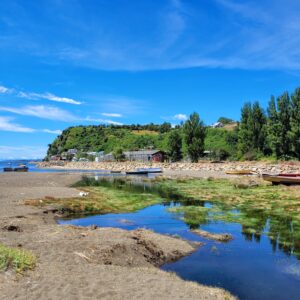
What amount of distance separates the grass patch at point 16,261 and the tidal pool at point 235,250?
5.75 m

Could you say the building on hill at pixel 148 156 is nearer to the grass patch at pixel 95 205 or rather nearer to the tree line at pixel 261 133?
the tree line at pixel 261 133

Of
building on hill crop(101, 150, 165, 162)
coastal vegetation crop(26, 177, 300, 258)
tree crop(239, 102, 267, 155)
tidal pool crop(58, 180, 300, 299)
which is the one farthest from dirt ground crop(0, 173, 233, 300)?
building on hill crop(101, 150, 165, 162)

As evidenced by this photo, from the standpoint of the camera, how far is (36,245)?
15016mm

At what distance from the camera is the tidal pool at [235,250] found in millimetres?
13078

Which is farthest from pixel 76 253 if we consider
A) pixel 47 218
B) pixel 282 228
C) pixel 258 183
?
pixel 258 183

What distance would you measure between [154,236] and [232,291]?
23.6 feet

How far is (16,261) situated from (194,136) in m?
113

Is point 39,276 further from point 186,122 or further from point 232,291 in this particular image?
point 186,122

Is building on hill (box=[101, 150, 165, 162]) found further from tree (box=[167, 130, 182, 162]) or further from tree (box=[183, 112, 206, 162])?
tree (box=[183, 112, 206, 162])

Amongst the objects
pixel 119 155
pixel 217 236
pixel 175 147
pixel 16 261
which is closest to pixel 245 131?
pixel 175 147

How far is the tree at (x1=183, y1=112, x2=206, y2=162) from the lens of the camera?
121 metres

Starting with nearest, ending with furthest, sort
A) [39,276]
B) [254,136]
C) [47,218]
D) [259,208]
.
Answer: [39,276] → [47,218] → [259,208] → [254,136]

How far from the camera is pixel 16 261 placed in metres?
11.3

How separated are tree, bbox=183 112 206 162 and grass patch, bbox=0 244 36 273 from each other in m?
110
